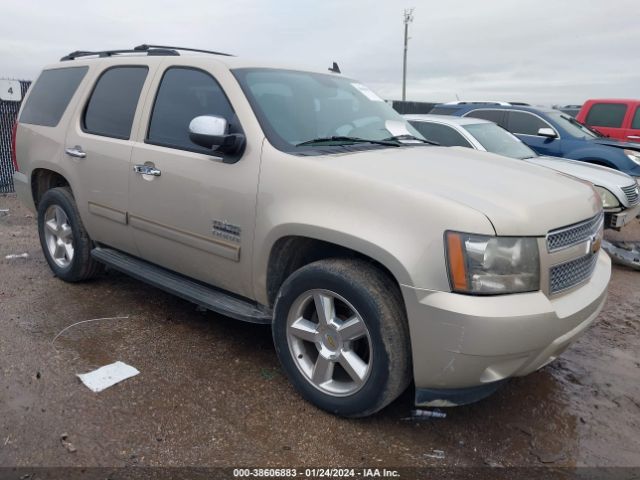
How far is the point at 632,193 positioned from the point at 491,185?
199 inches

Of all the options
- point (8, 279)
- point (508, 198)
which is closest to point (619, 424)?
point (508, 198)

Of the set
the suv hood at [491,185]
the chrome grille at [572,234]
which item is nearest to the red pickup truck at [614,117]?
the suv hood at [491,185]

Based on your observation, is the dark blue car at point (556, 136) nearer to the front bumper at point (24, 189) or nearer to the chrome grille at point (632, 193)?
the chrome grille at point (632, 193)

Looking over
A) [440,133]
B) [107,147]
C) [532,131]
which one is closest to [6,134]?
[107,147]

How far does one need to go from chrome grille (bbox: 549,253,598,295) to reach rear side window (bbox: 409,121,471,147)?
4.32 meters

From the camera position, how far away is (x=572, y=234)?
109 inches

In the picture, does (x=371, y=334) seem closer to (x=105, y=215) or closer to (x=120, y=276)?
(x=105, y=215)

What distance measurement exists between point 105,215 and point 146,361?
124 centimetres

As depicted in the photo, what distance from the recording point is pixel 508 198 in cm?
260

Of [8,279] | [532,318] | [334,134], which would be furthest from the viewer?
[8,279]

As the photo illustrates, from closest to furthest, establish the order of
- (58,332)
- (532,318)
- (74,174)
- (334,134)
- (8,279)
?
(532,318) → (334,134) → (58,332) → (74,174) → (8,279)

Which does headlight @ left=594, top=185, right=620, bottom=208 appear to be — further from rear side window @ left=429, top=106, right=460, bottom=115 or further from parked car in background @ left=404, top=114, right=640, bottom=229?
rear side window @ left=429, top=106, right=460, bottom=115

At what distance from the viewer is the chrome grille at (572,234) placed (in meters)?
2.61

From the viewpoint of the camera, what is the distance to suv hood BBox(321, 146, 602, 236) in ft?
8.21
